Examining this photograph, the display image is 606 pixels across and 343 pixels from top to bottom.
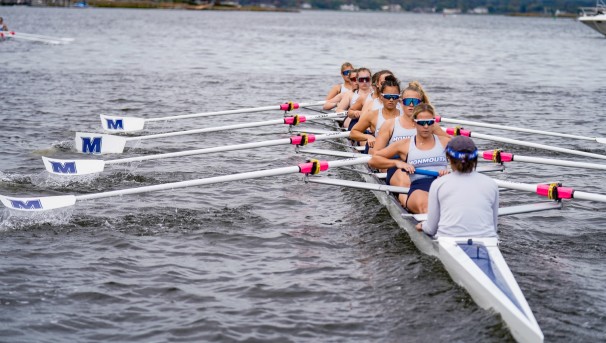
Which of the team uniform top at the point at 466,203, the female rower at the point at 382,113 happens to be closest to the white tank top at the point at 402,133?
the female rower at the point at 382,113

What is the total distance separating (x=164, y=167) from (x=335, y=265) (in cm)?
701

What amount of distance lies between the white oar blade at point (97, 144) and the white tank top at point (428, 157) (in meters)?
7.32

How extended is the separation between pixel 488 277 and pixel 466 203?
807mm

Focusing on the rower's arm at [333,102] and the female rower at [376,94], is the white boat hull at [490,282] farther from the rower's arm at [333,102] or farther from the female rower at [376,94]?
the rower's arm at [333,102]

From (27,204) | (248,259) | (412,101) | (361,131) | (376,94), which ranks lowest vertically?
(248,259)

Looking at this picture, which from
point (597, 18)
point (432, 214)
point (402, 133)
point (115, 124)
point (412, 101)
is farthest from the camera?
point (597, 18)

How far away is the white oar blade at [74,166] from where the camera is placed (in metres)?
13.0

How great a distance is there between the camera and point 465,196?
27.2ft

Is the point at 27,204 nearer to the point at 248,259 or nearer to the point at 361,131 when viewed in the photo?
the point at 248,259

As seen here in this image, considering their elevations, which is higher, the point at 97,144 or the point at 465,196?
the point at 465,196

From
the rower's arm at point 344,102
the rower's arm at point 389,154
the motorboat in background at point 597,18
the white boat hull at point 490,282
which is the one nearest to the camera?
the white boat hull at point 490,282

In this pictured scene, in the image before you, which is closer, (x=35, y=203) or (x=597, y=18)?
(x=35, y=203)

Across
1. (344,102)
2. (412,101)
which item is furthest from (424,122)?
(344,102)

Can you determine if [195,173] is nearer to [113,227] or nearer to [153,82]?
[113,227]
